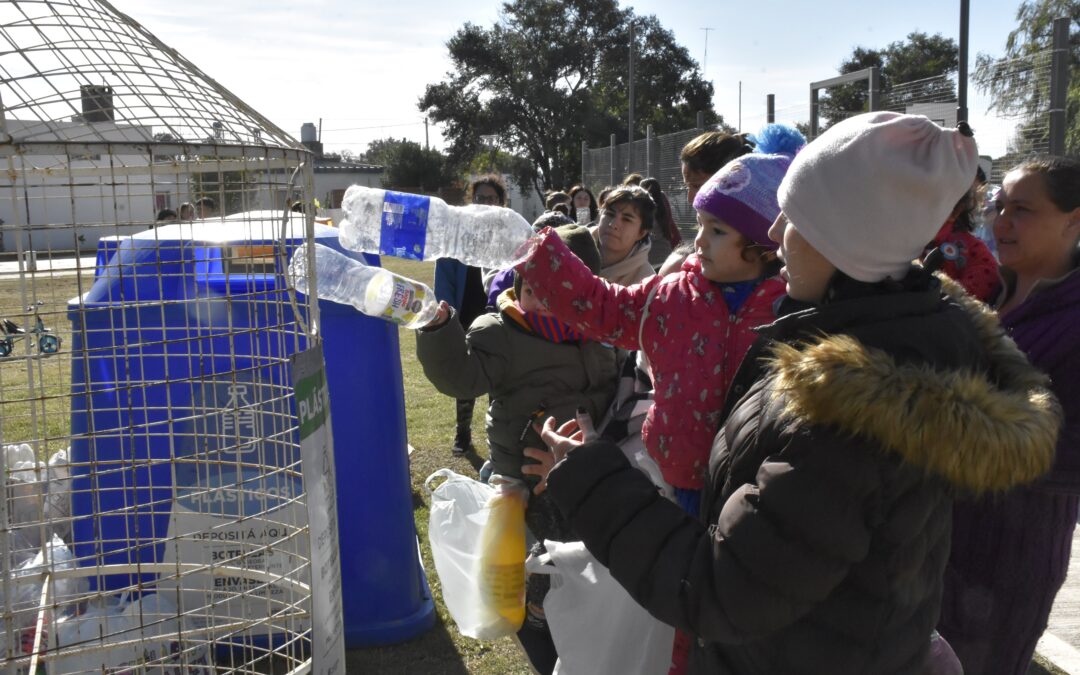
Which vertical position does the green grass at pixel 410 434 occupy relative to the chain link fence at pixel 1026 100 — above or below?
below

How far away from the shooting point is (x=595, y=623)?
2172 mm

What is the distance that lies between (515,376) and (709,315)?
44.4 inches

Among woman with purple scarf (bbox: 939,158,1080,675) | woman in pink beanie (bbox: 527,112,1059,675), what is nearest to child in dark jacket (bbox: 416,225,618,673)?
woman with purple scarf (bbox: 939,158,1080,675)

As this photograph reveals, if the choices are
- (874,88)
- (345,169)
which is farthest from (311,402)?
(345,169)

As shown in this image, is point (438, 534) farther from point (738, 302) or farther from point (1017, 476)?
point (1017, 476)

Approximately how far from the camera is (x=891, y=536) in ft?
4.37

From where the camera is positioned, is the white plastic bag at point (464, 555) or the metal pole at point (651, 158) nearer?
the white plastic bag at point (464, 555)

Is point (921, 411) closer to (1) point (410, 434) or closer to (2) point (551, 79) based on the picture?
(1) point (410, 434)

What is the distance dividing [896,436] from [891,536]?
0.18 m

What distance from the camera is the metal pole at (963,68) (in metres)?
5.30

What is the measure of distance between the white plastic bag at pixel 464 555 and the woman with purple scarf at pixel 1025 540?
1249 mm

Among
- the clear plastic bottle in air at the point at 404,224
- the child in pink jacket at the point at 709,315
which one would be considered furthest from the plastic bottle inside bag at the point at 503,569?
the clear plastic bottle in air at the point at 404,224

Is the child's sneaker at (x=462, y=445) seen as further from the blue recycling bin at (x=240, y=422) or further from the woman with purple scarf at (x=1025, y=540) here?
the woman with purple scarf at (x=1025, y=540)

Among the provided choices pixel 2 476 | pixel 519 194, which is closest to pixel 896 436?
pixel 2 476
